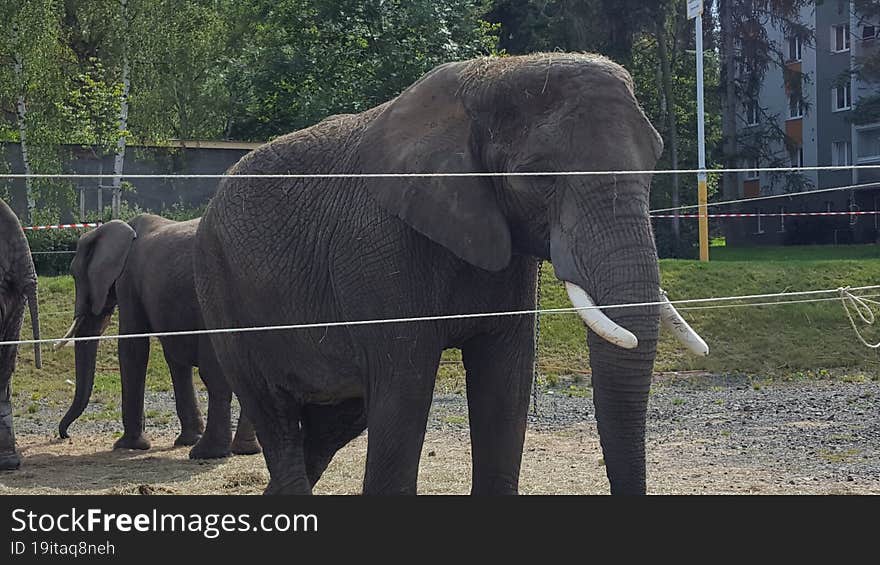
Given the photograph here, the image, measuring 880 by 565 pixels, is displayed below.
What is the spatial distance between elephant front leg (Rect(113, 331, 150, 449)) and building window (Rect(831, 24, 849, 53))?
113 ft

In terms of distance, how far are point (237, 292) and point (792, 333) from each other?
13115 mm

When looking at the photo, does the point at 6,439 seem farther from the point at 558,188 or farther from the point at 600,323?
the point at 600,323

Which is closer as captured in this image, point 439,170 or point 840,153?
point 439,170

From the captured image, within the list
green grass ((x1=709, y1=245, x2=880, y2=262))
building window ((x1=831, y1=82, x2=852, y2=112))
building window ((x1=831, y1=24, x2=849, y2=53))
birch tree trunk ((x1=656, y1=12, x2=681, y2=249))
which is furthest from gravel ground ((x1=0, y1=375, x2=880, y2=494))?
building window ((x1=831, y1=24, x2=849, y2=53))

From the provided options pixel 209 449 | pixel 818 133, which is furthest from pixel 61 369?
pixel 818 133

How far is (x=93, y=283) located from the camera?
13.8m

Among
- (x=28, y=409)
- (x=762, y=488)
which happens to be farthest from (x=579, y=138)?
(x=28, y=409)

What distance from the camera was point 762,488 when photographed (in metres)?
9.55

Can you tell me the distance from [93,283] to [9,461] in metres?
2.70

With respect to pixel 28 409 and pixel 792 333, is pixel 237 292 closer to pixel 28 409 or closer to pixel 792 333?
pixel 28 409

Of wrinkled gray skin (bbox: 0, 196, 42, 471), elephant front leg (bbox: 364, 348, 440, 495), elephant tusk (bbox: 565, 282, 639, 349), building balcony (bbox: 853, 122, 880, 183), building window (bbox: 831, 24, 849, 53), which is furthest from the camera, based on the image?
building window (bbox: 831, 24, 849, 53)

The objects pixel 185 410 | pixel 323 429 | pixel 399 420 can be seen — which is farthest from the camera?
pixel 185 410

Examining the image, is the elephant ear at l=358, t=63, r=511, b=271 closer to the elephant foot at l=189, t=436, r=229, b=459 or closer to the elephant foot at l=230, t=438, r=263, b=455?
the elephant foot at l=189, t=436, r=229, b=459

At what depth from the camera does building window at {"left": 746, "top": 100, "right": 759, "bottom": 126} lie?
130 ft
